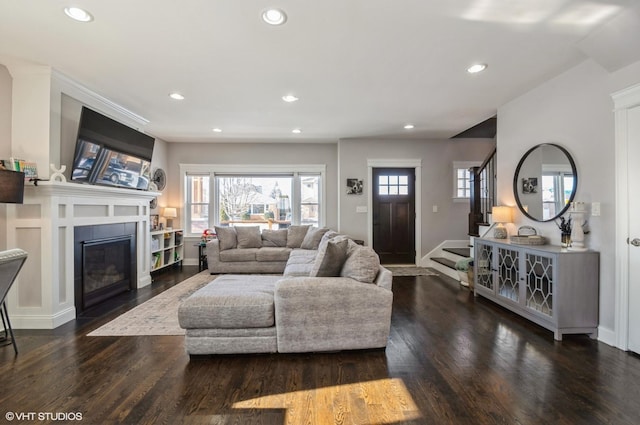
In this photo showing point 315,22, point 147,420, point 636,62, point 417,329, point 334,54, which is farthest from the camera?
point 417,329

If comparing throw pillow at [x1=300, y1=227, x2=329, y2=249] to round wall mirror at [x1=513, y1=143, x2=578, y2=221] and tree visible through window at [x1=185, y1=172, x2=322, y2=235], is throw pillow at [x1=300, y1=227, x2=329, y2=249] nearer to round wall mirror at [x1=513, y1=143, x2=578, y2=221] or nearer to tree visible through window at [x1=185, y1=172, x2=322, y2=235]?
tree visible through window at [x1=185, y1=172, x2=322, y2=235]

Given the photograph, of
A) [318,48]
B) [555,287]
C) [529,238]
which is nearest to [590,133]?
[529,238]

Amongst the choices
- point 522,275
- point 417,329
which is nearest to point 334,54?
point 417,329

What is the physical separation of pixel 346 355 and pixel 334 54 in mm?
2591

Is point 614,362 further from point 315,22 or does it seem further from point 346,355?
point 315,22

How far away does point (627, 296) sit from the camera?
7.75 feet

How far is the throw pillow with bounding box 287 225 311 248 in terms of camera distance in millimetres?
5508

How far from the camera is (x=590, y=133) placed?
2684mm

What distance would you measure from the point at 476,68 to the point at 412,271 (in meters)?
3.58

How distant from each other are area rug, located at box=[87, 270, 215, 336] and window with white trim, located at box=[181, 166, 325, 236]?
237 cm

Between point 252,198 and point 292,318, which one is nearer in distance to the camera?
point 292,318

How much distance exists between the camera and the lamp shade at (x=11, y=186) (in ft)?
7.48

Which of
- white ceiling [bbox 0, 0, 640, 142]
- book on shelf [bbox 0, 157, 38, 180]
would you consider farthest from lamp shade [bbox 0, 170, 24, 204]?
white ceiling [bbox 0, 0, 640, 142]

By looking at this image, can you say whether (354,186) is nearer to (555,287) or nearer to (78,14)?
(555,287)
